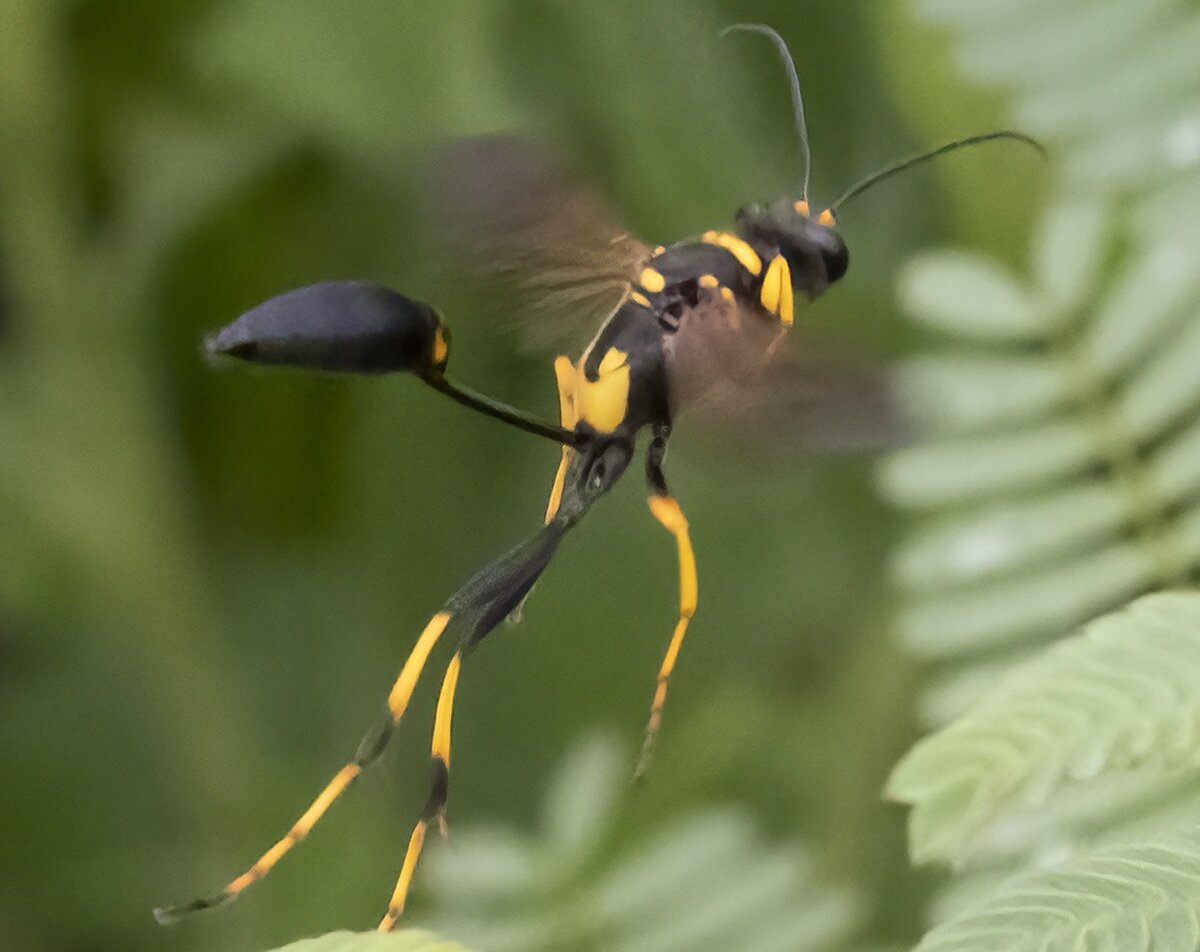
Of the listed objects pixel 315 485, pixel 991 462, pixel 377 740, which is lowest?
pixel 377 740

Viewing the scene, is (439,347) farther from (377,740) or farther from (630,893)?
(630,893)

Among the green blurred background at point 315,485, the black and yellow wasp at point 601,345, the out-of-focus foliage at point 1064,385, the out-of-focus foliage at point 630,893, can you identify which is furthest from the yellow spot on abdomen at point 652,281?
the green blurred background at point 315,485

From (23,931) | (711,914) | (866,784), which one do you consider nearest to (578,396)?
(711,914)

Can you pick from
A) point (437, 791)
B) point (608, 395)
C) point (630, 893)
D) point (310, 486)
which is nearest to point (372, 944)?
point (437, 791)

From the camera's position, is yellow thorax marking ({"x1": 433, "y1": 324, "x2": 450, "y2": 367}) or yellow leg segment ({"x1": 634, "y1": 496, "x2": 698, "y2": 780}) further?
yellow leg segment ({"x1": 634, "y1": 496, "x2": 698, "y2": 780})

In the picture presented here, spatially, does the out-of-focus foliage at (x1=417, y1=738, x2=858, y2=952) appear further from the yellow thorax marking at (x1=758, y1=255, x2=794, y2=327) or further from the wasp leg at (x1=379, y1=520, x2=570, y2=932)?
the yellow thorax marking at (x1=758, y1=255, x2=794, y2=327)

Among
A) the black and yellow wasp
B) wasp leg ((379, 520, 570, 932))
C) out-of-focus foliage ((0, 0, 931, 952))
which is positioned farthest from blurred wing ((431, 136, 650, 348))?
out-of-focus foliage ((0, 0, 931, 952))

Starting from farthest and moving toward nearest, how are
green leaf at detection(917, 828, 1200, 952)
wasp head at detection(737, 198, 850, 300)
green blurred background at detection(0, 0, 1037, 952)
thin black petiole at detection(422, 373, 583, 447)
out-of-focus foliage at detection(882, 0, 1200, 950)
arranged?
green blurred background at detection(0, 0, 1037, 952)
out-of-focus foliage at detection(882, 0, 1200, 950)
wasp head at detection(737, 198, 850, 300)
thin black petiole at detection(422, 373, 583, 447)
green leaf at detection(917, 828, 1200, 952)
